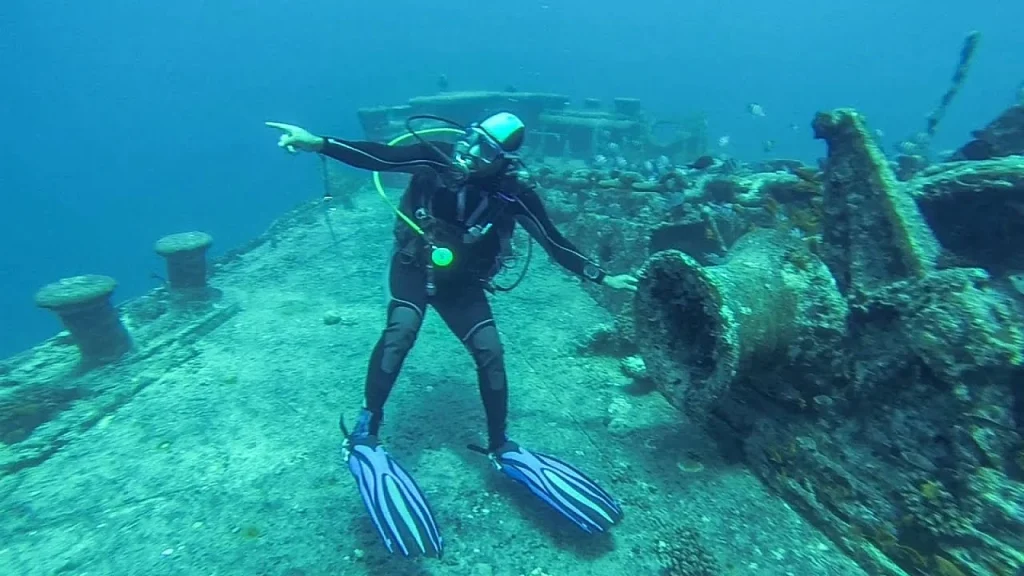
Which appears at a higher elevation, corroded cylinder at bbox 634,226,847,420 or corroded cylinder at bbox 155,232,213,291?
corroded cylinder at bbox 634,226,847,420

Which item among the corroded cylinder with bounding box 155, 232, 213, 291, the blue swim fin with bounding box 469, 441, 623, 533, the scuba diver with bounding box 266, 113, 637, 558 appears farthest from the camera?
the corroded cylinder with bounding box 155, 232, 213, 291

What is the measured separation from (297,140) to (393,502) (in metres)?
3.16

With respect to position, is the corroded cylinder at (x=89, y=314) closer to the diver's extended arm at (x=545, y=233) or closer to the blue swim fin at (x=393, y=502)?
the blue swim fin at (x=393, y=502)

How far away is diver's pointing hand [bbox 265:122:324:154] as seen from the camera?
4562mm

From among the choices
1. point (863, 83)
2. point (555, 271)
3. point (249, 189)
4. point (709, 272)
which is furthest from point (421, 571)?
point (863, 83)

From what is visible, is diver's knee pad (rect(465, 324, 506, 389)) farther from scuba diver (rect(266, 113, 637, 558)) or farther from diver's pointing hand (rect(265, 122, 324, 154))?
diver's pointing hand (rect(265, 122, 324, 154))

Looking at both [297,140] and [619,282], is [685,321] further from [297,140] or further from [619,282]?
[297,140]

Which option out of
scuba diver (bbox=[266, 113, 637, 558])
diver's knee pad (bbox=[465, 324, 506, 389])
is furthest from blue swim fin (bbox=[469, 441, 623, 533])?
diver's knee pad (bbox=[465, 324, 506, 389])

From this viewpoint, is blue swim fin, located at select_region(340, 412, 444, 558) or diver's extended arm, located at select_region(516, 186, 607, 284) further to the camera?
diver's extended arm, located at select_region(516, 186, 607, 284)

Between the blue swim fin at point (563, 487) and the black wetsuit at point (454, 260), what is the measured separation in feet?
0.99

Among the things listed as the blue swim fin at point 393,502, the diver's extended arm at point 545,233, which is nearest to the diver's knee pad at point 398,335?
the blue swim fin at point 393,502

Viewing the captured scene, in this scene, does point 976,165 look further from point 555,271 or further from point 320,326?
point 320,326

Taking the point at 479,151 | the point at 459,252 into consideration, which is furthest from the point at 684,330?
the point at 479,151

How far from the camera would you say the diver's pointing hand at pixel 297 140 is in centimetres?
456
